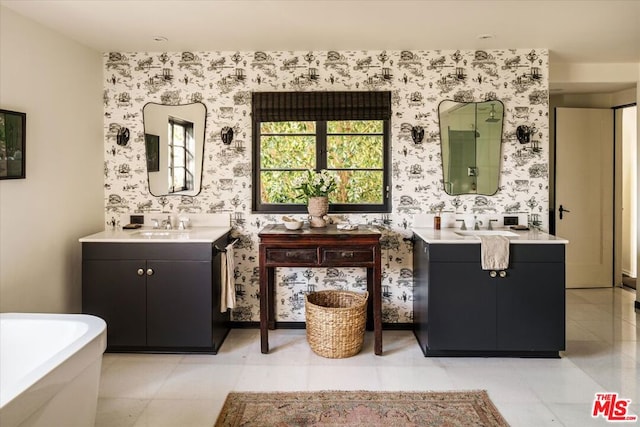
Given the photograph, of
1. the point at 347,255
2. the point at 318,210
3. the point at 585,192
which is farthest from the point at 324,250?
the point at 585,192

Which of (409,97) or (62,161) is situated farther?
(409,97)

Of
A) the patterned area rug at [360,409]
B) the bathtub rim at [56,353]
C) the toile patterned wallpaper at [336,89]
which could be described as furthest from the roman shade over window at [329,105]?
the bathtub rim at [56,353]

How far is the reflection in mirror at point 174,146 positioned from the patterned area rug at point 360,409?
1.97m

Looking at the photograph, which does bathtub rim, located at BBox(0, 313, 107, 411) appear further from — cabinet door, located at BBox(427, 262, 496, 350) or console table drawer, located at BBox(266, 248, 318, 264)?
cabinet door, located at BBox(427, 262, 496, 350)

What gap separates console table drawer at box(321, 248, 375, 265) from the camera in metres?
3.53

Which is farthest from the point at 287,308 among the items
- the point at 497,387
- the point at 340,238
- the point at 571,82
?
the point at 571,82

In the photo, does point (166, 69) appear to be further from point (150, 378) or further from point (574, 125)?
point (574, 125)

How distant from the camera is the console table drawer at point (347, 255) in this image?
353 centimetres

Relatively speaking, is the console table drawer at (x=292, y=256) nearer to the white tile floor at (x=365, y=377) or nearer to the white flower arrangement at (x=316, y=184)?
the white flower arrangement at (x=316, y=184)

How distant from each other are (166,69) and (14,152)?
149 centimetres

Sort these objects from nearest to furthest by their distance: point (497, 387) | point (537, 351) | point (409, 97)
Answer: point (497, 387)
point (537, 351)
point (409, 97)

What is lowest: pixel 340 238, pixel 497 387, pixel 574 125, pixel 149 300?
pixel 497 387

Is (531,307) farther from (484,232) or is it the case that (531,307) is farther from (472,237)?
(484,232)

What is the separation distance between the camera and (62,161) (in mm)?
3600
